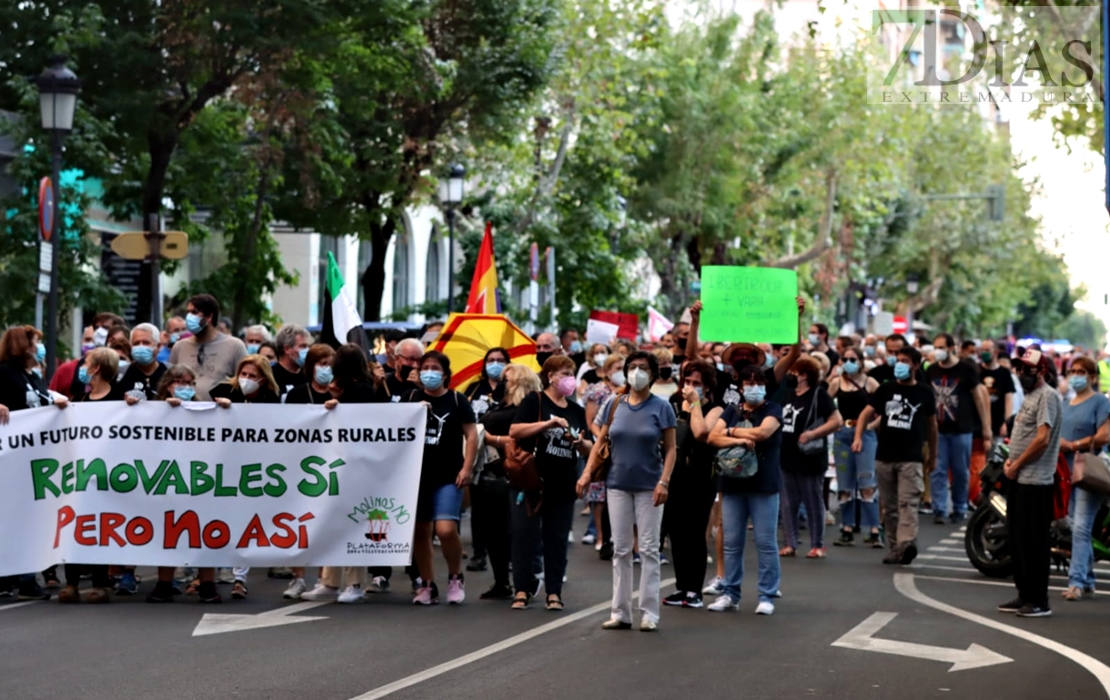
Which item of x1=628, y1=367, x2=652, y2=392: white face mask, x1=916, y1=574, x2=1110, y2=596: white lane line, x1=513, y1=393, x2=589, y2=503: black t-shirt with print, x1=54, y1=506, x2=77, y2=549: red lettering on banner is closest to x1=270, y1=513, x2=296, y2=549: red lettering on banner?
x1=54, y1=506, x2=77, y2=549: red lettering on banner

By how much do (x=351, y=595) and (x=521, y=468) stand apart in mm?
1604

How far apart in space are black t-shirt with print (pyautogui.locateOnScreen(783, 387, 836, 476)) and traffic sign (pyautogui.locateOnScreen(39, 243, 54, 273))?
7170 mm

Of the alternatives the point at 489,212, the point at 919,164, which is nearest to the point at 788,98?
the point at 489,212

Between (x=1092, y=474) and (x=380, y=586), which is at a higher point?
(x=1092, y=474)

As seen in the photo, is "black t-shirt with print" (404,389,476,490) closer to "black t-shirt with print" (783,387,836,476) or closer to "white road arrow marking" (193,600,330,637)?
"white road arrow marking" (193,600,330,637)

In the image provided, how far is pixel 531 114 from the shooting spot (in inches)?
1385

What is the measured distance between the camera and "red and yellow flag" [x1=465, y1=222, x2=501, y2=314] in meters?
22.8

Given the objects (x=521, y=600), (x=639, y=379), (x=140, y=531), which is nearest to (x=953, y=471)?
(x=521, y=600)

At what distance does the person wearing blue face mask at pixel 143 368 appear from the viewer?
1419cm

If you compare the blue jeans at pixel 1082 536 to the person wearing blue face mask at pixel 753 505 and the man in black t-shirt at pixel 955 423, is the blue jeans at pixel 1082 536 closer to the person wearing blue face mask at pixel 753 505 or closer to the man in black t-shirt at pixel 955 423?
the person wearing blue face mask at pixel 753 505

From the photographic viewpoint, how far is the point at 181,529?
527 inches

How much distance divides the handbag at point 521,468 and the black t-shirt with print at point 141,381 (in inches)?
110

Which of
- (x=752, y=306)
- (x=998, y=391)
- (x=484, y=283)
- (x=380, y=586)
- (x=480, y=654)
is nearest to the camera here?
(x=480, y=654)

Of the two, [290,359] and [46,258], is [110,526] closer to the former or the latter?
[290,359]
